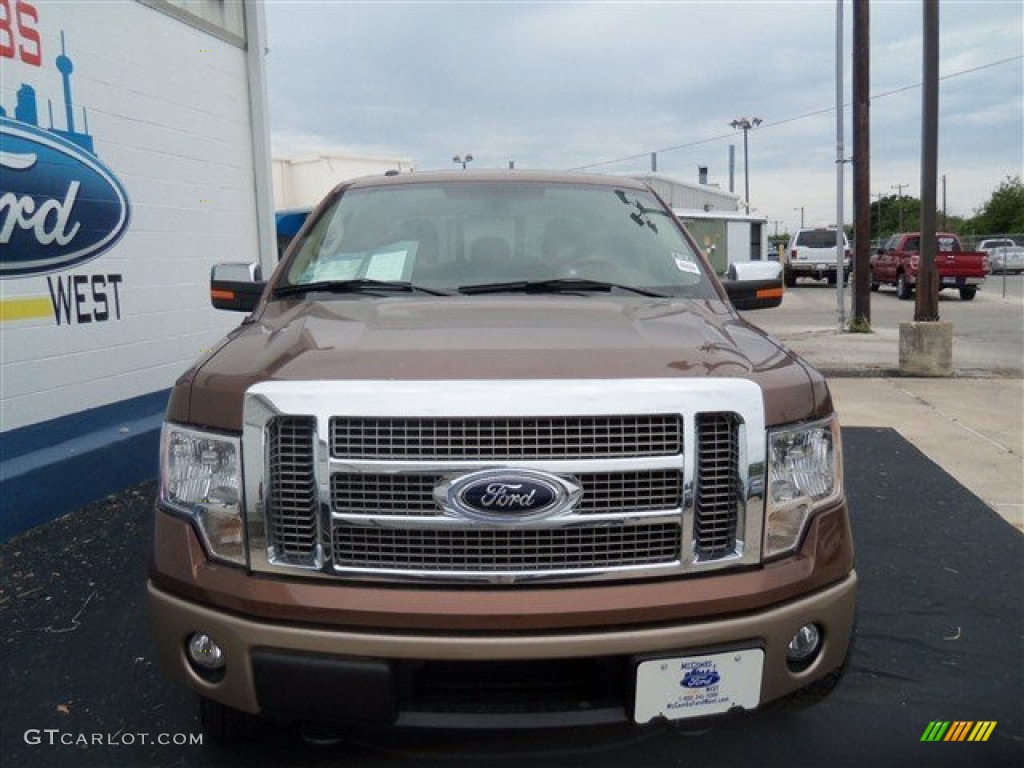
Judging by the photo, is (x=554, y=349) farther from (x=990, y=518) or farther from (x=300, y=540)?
(x=990, y=518)

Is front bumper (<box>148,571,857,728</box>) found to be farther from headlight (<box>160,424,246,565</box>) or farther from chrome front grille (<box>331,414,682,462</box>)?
chrome front grille (<box>331,414,682,462</box>)

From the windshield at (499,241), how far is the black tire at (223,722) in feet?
4.86

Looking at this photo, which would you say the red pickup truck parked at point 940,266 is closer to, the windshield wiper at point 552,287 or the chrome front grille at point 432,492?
the windshield wiper at point 552,287

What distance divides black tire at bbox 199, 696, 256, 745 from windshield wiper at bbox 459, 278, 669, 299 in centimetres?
151

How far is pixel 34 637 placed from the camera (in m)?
3.38

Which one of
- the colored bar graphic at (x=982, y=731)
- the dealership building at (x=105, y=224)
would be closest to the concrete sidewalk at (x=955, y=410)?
the colored bar graphic at (x=982, y=731)

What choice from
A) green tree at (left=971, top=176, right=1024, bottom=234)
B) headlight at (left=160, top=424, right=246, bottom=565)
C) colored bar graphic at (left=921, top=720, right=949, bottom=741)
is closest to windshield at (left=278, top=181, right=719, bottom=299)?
headlight at (left=160, top=424, right=246, bottom=565)

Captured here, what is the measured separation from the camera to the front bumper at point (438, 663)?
1993mm

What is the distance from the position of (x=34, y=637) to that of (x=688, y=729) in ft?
8.54

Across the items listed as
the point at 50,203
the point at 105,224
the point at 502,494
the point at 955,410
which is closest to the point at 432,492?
the point at 502,494

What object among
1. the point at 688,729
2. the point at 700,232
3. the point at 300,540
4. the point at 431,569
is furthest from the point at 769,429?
the point at 700,232

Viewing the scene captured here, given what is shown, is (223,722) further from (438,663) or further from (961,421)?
(961,421)

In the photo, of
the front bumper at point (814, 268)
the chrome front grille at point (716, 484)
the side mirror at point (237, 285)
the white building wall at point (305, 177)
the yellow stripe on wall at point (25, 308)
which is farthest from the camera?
the front bumper at point (814, 268)

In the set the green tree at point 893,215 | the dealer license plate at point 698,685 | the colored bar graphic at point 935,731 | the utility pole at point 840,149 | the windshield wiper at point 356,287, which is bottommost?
the colored bar graphic at point 935,731
